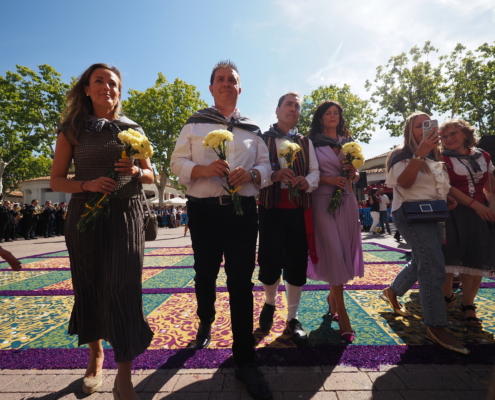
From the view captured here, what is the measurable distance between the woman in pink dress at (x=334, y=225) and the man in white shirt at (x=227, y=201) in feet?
2.73

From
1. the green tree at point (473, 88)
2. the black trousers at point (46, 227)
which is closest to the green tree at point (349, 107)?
the green tree at point (473, 88)

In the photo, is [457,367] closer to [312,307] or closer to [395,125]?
[312,307]

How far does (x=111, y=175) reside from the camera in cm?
188

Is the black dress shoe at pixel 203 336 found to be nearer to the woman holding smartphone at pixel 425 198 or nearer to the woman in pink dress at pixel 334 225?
the woman in pink dress at pixel 334 225

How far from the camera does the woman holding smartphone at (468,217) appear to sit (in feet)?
9.87

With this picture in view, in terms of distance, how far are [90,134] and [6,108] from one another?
32.7 meters

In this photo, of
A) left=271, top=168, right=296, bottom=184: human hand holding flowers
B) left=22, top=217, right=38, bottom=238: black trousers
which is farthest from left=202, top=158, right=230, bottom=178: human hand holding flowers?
left=22, top=217, right=38, bottom=238: black trousers

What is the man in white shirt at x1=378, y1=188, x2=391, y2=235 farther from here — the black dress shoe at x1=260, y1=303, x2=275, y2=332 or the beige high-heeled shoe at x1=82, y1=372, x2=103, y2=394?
the beige high-heeled shoe at x1=82, y1=372, x2=103, y2=394

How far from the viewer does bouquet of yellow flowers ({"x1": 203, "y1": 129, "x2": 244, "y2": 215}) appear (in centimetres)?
202

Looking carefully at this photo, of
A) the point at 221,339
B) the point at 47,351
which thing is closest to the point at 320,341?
the point at 221,339

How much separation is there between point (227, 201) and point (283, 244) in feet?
2.81

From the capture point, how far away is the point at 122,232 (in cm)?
190

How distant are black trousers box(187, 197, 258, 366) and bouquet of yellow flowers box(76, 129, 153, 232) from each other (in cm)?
60

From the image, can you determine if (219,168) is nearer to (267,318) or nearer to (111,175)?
(111,175)
